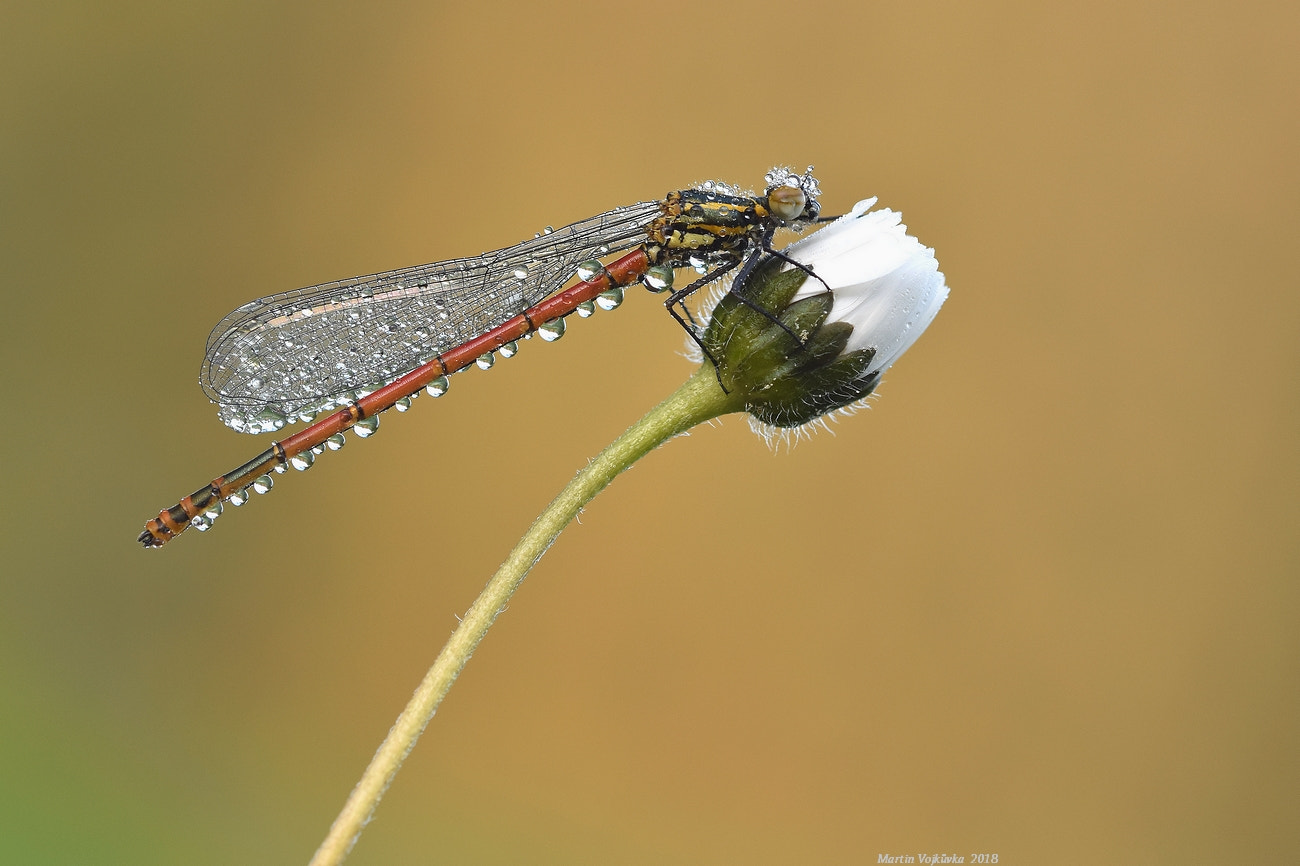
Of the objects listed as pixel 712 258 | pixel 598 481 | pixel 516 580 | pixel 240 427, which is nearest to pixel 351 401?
pixel 240 427

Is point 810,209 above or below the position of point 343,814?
above

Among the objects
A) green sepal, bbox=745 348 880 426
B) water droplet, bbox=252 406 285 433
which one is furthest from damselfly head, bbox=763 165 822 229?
water droplet, bbox=252 406 285 433

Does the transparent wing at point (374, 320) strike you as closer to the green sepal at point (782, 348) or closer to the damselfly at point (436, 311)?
the damselfly at point (436, 311)

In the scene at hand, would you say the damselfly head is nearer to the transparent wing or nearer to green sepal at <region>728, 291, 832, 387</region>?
the transparent wing

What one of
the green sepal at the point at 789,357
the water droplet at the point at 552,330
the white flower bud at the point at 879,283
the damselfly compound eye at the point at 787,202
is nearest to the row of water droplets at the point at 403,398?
the water droplet at the point at 552,330

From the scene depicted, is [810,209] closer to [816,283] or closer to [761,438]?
[816,283]
